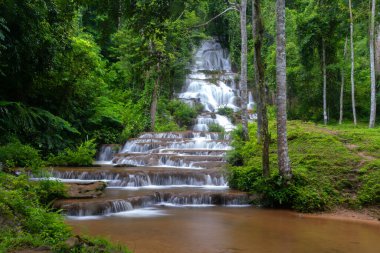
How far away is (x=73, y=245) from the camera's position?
4332mm

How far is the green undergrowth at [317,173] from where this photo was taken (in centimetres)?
910

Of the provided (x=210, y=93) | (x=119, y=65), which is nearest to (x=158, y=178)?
(x=119, y=65)

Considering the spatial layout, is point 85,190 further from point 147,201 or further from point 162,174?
point 162,174

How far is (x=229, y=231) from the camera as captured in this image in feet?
Result: 23.5

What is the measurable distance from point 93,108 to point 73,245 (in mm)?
15594

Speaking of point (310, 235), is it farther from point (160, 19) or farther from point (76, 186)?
point (76, 186)

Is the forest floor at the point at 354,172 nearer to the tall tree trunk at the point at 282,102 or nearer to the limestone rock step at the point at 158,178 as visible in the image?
the tall tree trunk at the point at 282,102

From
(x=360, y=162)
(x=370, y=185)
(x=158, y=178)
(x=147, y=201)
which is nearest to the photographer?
(x=370, y=185)

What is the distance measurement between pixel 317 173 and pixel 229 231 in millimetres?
3930

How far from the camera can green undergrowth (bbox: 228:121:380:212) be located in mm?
9102

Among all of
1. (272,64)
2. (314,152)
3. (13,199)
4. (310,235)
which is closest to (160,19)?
(13,199)

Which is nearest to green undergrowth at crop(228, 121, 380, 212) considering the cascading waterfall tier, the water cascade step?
the water cascade step

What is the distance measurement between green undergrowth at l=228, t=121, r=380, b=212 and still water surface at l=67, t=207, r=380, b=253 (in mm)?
623

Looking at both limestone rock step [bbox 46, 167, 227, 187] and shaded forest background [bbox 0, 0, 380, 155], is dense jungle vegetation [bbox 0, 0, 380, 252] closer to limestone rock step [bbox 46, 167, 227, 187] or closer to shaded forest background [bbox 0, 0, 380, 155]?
shaded forest background [bbox 0, 0, 380, 155]
